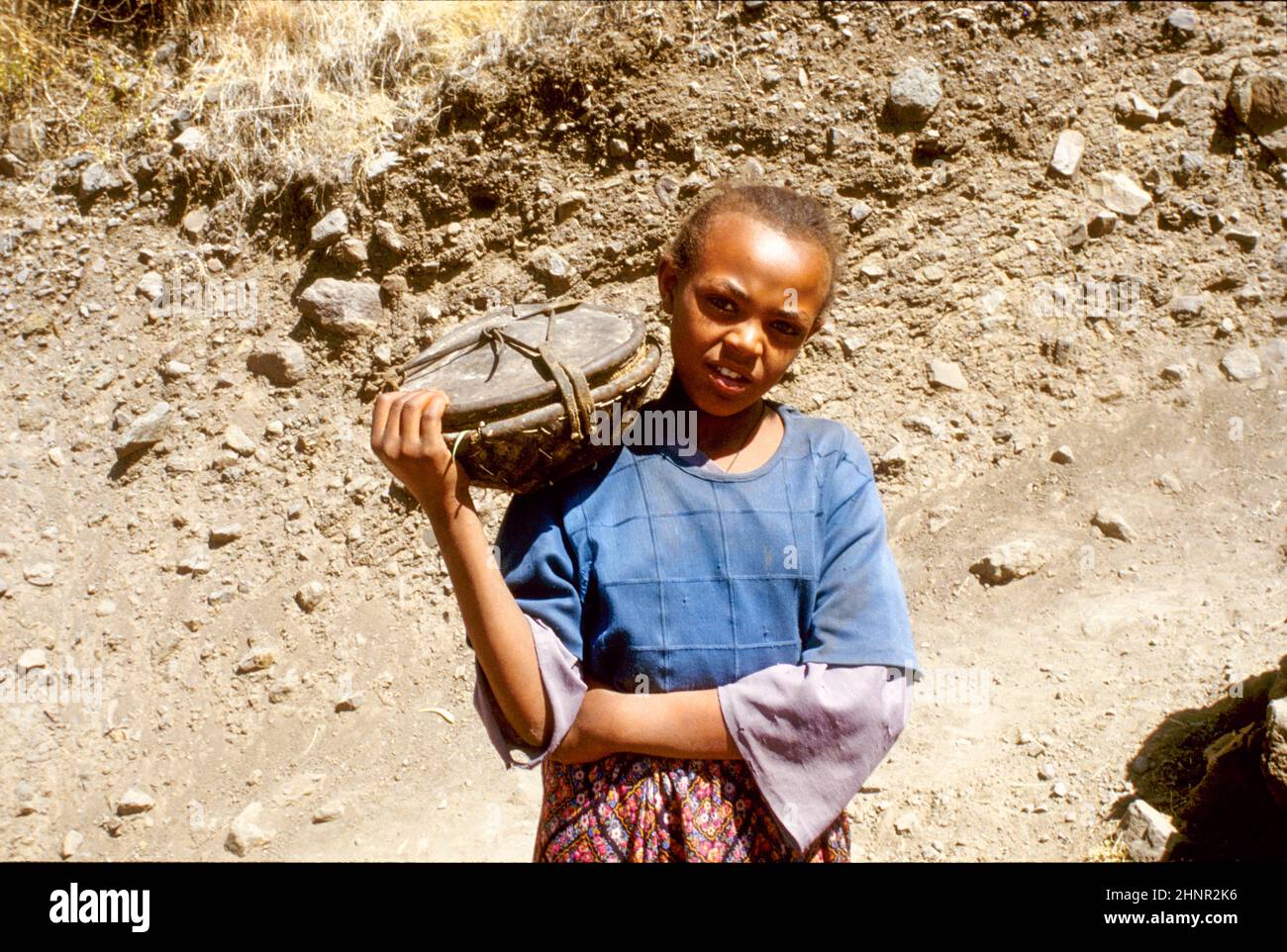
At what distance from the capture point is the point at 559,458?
4.49ft

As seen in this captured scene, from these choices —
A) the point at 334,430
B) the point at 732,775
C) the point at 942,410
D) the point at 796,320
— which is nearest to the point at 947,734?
the point at 942,410

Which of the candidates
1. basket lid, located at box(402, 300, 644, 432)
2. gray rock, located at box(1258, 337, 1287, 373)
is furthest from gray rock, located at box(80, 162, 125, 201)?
gray rock, located at box(1258, 337, 1287, 373)

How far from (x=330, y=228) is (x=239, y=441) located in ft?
3.21

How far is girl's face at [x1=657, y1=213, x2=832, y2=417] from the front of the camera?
1372mm

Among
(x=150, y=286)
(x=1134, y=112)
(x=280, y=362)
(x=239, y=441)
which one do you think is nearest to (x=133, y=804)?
(x=239, y=441)

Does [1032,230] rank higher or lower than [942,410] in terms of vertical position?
higher

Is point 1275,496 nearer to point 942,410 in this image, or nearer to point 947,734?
point 942,410

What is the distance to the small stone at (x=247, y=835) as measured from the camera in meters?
3.24

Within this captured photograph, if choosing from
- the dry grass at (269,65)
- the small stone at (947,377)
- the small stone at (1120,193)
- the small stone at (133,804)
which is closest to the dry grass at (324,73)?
the dry grass at (269,65)

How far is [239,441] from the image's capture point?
3938mm

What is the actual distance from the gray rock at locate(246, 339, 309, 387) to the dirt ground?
35 mm

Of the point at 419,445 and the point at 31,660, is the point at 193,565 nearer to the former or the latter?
the point at 31,660

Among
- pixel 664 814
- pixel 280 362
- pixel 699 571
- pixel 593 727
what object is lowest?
pixel 280 362
